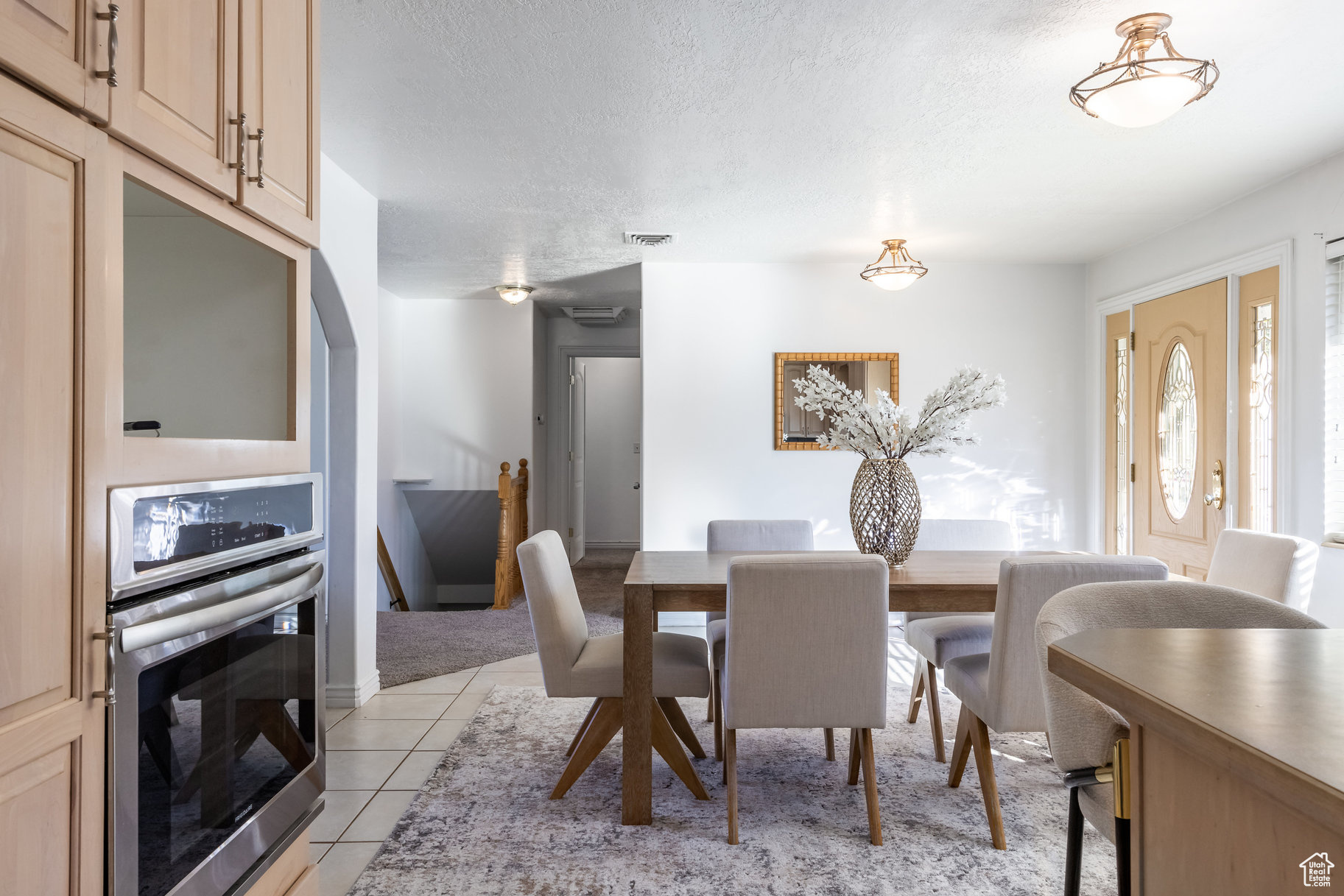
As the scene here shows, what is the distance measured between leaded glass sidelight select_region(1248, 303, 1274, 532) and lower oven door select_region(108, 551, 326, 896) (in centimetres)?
396

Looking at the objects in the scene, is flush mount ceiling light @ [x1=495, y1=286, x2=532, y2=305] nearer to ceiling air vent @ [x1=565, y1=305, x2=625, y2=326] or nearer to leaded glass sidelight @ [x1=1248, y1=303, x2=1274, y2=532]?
ceiling air vent @ [x1=565, y1=305, x2=625, y2=326]

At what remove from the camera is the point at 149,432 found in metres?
1.28

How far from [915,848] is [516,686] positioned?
7.25 feet

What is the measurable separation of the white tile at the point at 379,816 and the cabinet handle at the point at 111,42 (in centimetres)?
208

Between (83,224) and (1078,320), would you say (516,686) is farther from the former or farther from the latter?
(1078,320)

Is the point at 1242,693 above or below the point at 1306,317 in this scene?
below

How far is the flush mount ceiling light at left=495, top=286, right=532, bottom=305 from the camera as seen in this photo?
18.8ft

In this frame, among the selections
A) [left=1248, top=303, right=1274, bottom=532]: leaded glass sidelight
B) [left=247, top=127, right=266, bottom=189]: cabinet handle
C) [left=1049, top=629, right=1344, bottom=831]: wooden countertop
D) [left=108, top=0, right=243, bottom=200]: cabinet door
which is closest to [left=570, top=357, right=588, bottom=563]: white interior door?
[left=1248, top=303, right=1274, bottom=532]: leaded glass sidelight

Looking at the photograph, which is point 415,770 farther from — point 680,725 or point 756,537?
point 756,537

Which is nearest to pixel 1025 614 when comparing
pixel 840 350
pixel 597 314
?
pixel 840 350

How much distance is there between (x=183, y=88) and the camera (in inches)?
50.6

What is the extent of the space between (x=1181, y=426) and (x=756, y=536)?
8.36 feet

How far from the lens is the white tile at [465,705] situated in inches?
137

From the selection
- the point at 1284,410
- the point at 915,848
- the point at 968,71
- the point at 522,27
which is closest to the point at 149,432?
the point at 522,27
